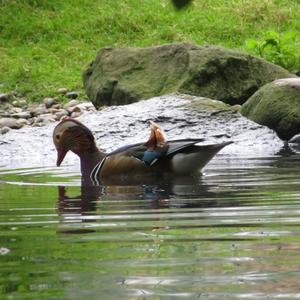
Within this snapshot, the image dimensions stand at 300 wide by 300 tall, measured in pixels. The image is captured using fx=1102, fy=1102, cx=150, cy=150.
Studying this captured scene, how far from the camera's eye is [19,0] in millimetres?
19781

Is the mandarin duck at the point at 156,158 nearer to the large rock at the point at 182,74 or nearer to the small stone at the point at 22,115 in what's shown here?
the large rock at the point at 182,74

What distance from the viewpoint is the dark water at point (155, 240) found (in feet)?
10.3

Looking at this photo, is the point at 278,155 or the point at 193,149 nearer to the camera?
the point at 193,149

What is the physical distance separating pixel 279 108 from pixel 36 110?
4.88 metres

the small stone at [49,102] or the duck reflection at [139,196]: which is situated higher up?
the duck reflection at [139,196]

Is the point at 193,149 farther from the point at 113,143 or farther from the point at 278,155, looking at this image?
the point at 113,143

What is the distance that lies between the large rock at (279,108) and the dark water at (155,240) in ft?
12.3

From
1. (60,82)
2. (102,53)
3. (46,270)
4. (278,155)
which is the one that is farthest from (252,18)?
(46,270)

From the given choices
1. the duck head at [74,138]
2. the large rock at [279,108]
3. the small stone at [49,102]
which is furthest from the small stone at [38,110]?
the duck head at [74,138]

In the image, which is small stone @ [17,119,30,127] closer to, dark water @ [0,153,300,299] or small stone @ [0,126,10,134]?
small stone @ [0,126,10,134]

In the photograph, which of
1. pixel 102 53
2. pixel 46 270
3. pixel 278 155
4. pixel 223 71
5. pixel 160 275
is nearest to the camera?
pixel 160 275

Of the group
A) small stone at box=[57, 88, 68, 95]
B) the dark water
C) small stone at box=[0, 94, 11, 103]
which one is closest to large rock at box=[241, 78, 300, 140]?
the dark water

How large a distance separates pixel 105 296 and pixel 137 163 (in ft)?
14.7

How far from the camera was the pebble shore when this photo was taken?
45.3 ft
